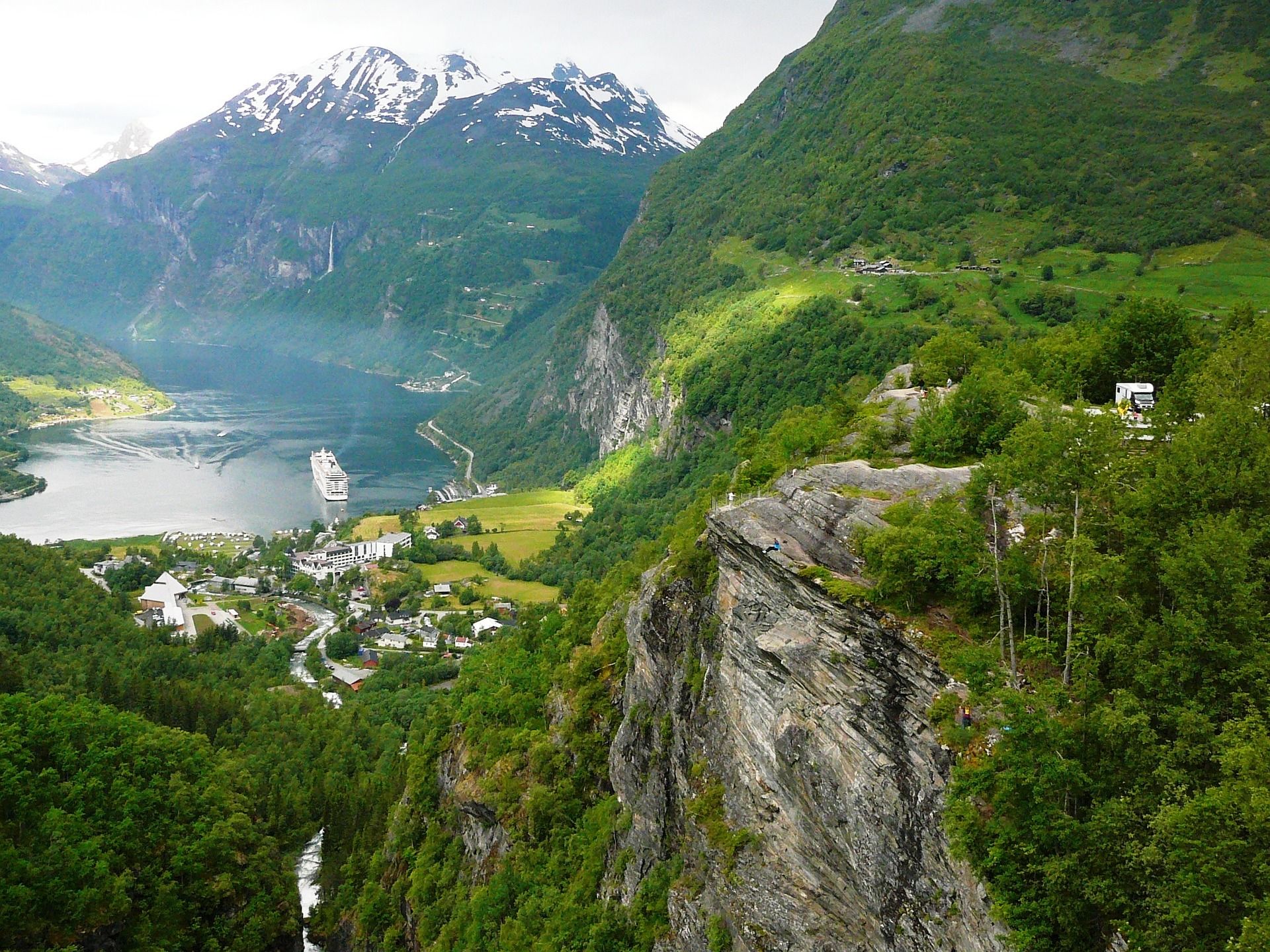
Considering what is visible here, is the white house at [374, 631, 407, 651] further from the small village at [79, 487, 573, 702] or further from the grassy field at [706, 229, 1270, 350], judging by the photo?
the grassy field at [706, 229, 1270, 350]

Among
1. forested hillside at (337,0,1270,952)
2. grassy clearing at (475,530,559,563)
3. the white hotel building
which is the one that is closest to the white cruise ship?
the white hotel building

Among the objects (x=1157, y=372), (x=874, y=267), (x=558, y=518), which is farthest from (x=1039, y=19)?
(x=1157, y=372)

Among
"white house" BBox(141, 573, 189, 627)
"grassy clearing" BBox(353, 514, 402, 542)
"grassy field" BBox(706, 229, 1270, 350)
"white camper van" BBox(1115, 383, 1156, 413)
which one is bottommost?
"white house" BBox(141, 573, 189, 627)

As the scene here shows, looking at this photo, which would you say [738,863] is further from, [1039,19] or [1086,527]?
[1039,19]

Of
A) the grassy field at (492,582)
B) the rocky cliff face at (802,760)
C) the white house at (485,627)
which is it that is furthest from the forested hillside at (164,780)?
the rocky cliff face at (802,760)

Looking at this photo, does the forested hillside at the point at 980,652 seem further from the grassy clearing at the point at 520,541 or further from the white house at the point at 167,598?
the white house at the point at 167,598

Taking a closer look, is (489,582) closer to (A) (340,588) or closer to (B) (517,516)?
(A) (340,588)
